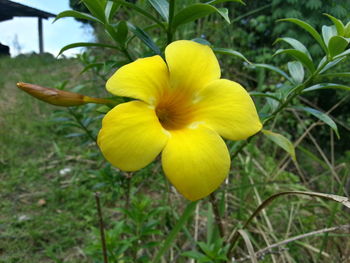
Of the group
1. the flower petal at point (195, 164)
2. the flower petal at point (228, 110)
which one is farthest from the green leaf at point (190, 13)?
the flower petal at point (195, 164)

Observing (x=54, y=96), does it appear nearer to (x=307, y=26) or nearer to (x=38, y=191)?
(x=307, y=26)

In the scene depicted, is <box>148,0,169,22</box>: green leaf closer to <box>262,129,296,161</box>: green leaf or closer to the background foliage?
the background foliage

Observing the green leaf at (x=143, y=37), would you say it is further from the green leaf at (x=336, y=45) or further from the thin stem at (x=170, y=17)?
the green leaf at (x=336, y=45)

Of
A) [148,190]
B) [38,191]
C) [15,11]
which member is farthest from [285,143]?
[38,191]

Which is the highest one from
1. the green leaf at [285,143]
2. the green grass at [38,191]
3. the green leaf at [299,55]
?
the green leaf at [299,55]

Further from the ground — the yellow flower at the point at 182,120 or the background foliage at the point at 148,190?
the yellow flower at the point at 182,120
